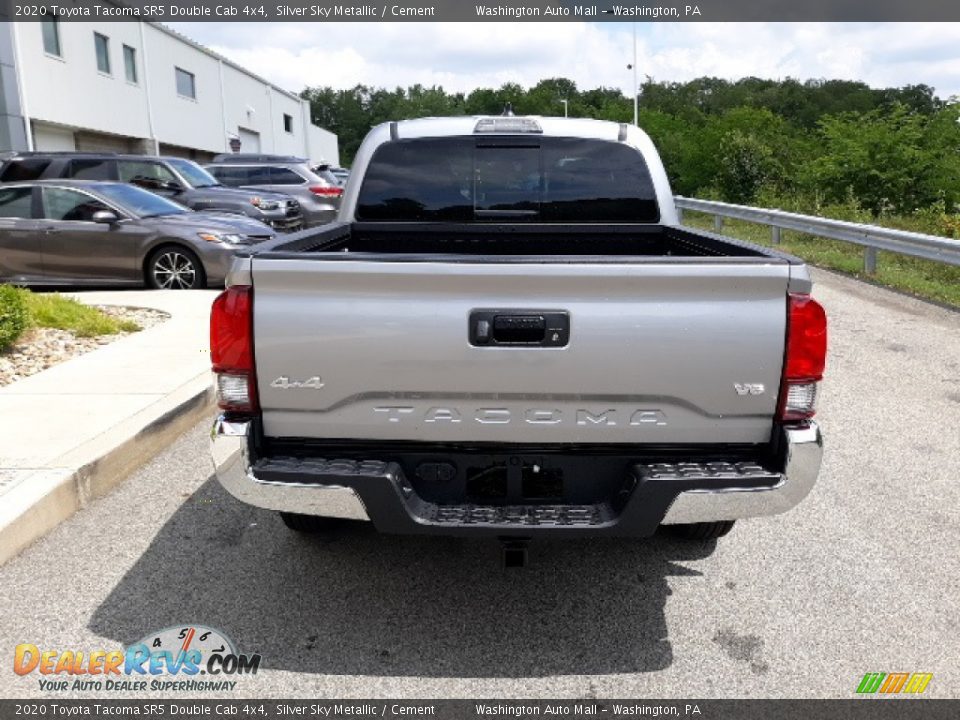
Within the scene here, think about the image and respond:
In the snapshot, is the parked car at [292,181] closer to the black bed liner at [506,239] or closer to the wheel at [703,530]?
the black bed liner at [506,239]

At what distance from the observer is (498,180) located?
462 centimetres

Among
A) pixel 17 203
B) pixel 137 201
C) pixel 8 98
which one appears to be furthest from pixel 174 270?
pixel 8 98

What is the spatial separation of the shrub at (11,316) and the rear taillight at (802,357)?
6677mm

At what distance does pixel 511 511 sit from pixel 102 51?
3511cm

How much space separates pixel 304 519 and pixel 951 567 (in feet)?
9.78

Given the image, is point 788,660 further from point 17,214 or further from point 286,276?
point 17,214

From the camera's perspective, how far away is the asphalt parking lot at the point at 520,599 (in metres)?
3.02

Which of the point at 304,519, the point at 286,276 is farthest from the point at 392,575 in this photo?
the point at 286,276

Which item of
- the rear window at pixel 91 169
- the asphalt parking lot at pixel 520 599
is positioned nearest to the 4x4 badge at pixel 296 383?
the asphalt parking lot at pixel 520 599

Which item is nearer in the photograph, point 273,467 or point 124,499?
point 273,467

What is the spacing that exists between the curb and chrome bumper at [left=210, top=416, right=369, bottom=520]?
5.07 ft

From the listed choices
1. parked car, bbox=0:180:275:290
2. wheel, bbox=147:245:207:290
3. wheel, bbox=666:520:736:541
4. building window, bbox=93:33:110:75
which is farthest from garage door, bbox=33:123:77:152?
wheel, bbox=666:520:736:541

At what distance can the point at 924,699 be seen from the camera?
287 cm

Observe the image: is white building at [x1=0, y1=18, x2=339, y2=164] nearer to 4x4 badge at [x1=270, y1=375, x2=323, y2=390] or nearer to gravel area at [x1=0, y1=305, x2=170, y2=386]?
gravel area at [x1=0, y1=305, x2=170, y2=386]
